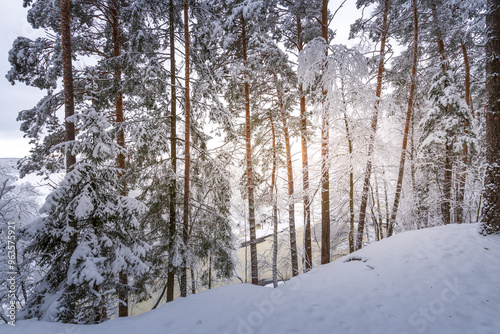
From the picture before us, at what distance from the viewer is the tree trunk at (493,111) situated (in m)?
5.27

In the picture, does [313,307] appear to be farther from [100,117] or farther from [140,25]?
[140,25]

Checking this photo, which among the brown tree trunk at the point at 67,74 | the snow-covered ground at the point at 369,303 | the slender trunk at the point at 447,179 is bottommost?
the snow-covered ground at the point at 369,303

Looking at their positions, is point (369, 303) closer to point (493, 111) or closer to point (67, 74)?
point (493, 111)

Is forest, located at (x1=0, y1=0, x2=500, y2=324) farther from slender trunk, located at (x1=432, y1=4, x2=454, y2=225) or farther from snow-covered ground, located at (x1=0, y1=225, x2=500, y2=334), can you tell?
snow-covered ground, located at (x1=0, y1=225, x2=500, y2=334)

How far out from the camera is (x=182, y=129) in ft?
31.7

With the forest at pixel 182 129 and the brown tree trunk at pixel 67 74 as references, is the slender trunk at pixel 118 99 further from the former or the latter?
the brown tree trunk at pixel 67 74

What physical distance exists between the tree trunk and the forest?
0.03 metres

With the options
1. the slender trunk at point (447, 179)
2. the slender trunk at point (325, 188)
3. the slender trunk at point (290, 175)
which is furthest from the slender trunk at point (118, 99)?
the slender trunk at point (447, 179)

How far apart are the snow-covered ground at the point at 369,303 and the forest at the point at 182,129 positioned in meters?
1.19

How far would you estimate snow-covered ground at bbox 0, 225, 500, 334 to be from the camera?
344cm

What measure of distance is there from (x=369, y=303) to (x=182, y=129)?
917 centimetres

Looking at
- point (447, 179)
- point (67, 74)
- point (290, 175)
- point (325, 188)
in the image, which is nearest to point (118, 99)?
point (67, 74)

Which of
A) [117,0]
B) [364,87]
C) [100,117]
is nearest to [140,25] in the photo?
[117,0]

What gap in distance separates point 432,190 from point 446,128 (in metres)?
4.34
